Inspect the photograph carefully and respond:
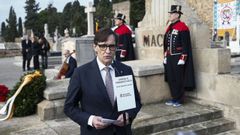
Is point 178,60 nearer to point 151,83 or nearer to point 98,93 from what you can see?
point 151,83

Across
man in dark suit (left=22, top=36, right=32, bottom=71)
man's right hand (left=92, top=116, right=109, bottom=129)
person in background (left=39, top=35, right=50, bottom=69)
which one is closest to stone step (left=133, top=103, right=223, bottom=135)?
man's right hand (left=92, top=116, right=109, bottom=129)

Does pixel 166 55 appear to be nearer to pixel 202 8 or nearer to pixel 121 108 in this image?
pixel 121 108

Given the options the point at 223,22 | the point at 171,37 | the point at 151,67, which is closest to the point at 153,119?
the point at 151,67

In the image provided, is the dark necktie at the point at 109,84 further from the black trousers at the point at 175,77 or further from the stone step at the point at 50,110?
the black trousers at the point at 175,77

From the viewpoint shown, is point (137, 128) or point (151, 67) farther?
point (151, 67)

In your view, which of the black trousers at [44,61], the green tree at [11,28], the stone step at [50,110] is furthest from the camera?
the green tree at [11,28]

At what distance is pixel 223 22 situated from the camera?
2670cm

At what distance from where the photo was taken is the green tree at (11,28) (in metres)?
75.4

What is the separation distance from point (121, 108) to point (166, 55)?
149 inches

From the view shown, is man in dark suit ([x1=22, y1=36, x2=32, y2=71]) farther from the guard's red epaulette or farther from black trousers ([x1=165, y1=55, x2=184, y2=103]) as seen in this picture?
black trousers ([x1=165, y1=55, x2=184, y2=103])

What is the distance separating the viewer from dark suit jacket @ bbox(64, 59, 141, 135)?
2.73 meters

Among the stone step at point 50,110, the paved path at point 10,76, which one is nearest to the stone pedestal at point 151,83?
the stone step at point 50,110

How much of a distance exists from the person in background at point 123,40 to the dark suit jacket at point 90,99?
4.87 m

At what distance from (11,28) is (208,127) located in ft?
265
